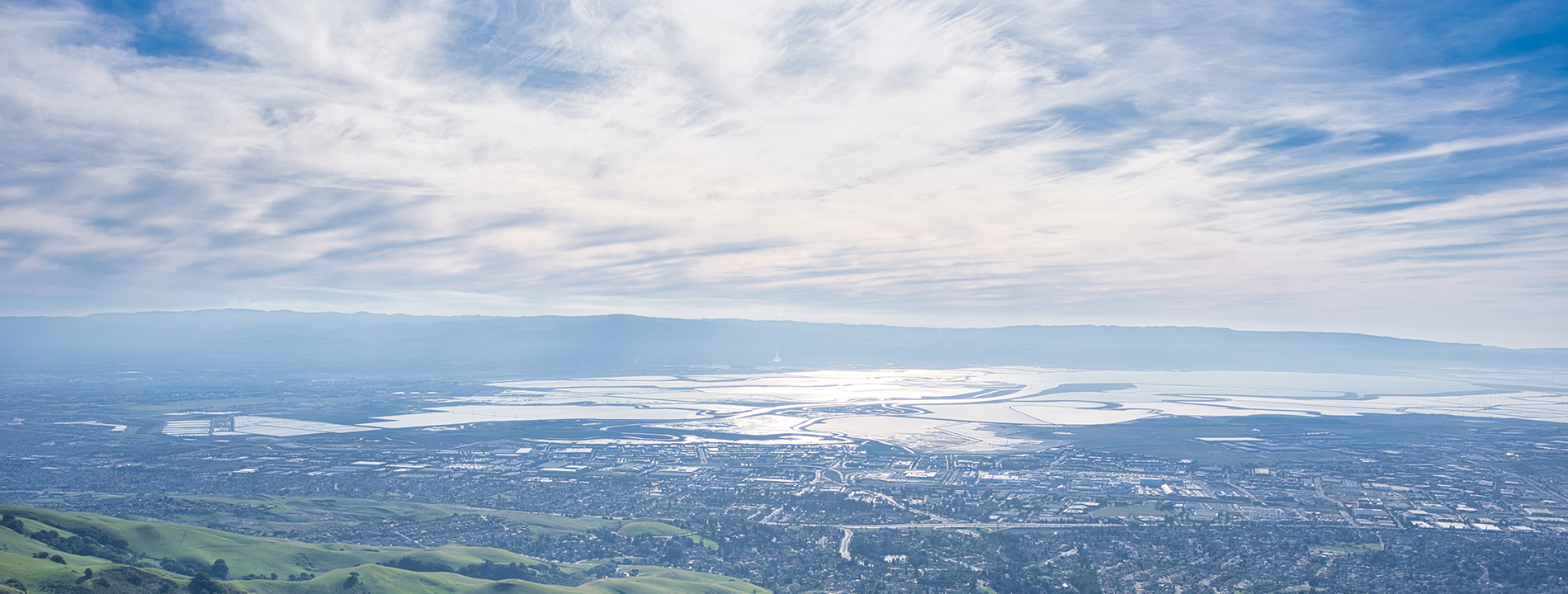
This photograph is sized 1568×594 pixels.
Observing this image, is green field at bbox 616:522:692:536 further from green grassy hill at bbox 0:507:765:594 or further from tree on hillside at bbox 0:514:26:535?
tree on hillside at bbox 0:514:26:535

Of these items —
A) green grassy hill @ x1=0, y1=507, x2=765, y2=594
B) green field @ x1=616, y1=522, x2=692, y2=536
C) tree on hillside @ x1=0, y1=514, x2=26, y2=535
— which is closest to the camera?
green grassy hill @ x1=0, y1=507, x2=765, y2=594

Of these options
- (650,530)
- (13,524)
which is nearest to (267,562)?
(13,524)

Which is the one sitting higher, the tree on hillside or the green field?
the tree on hillside

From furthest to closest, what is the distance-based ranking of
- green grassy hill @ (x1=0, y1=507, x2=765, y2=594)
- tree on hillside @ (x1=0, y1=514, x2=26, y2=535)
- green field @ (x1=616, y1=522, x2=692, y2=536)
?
1. green field @ (x1=616, y1=522, x2=692, y2=536)
2. tree on hillside @ (x1=0, y1=514, x2=26, y2=535)
3. green grassy hill @ (x1=0, y1=507, x2=765, y2=594)

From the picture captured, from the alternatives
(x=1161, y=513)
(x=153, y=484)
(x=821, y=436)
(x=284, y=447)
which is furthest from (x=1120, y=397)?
(x=153, y=484)

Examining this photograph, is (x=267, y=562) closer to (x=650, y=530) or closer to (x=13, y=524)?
(x=13, y=524)

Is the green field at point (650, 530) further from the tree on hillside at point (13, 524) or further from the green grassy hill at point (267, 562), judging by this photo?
the tree on hillside at point (13, 524)

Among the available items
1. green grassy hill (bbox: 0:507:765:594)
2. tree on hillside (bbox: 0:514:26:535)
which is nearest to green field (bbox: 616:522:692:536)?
green grassy hill (bbox: 0:507:765:594)

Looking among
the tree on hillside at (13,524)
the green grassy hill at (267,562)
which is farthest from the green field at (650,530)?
the tree on hillside at (13,524)

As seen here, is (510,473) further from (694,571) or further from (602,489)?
(694,571)
